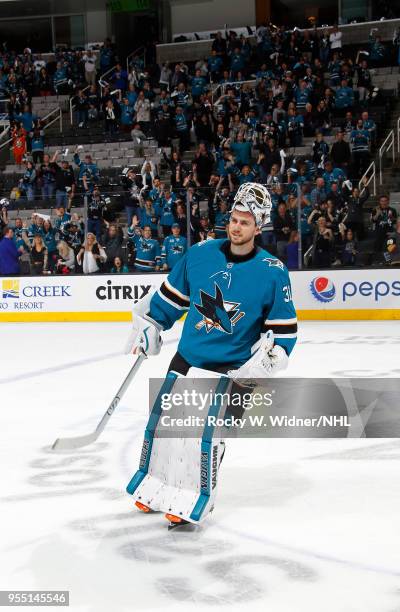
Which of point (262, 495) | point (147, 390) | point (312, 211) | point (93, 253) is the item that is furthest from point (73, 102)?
point (262, 495)

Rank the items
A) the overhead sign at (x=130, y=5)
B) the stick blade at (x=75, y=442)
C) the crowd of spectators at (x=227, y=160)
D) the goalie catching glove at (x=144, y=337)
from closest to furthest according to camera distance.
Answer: the goalie catching glove at (x=144, y=337)
the stick blade at (x=75, y=442)
the crowd of spectators at (x=227, y=160)
the overhead sign at (x=130, y=5)

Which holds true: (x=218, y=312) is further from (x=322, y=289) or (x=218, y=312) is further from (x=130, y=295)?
(x=130, y=295)

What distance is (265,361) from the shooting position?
3.34m

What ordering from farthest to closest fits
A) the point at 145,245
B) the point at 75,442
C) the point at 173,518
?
the point at 145,245
the point at 75,442
the point at 173,518

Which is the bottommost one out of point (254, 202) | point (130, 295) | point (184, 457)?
point (130, 295)

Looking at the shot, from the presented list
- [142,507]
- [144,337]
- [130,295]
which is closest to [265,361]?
[144,337]

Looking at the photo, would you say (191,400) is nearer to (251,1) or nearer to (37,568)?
(37,568)

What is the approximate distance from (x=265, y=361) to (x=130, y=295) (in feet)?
31.6

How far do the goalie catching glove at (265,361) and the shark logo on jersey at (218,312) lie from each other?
0.16m

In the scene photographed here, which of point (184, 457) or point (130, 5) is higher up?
point (130, 5)

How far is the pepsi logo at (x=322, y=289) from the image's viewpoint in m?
12.2

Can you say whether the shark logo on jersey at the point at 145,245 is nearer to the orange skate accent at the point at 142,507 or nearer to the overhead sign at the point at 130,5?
the orange skate accent at the point at 142,507

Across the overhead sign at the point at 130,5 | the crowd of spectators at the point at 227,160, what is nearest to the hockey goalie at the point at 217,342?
the crowd of spectators at the point at 227,160

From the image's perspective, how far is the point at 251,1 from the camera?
22.5 metres
